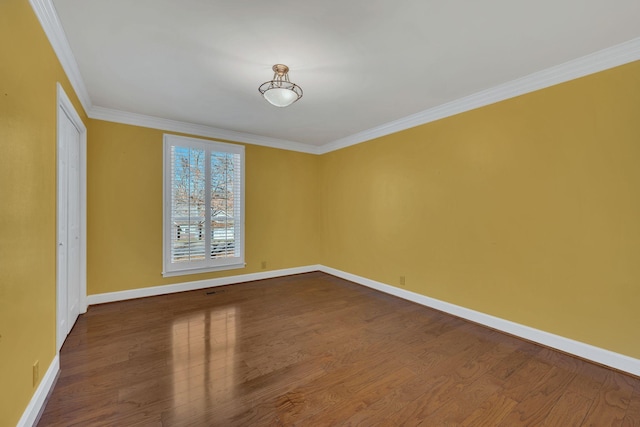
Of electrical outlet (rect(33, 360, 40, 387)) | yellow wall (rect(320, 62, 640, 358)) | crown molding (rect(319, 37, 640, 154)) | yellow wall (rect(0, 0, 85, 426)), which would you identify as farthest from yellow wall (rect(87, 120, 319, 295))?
crown molding (rect(319, 37, 640, 154))

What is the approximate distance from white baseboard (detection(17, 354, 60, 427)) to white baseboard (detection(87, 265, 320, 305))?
171 centimetres

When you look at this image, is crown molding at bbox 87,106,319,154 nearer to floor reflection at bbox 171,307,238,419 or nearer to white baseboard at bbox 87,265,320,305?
white baseboard at bbox 87,265,320,305

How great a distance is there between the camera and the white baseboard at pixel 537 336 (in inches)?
85.7

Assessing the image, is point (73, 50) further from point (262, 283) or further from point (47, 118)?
point (262, 283)

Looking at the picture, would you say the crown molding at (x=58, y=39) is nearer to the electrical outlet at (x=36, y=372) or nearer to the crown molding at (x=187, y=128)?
the crown molding at (x=187, y=128)

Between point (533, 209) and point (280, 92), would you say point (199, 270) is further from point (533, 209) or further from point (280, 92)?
point (533, 209)

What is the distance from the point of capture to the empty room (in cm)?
174

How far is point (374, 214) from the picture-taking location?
4461mm

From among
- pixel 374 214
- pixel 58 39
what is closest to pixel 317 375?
pixel 374 214

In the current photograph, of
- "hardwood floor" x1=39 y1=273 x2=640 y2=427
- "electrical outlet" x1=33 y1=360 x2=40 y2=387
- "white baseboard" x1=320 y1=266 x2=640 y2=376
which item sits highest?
"electrical outlet" x1=33 y1=360 x2=40 y2=387

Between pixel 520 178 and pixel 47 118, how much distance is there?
4178 millimetres

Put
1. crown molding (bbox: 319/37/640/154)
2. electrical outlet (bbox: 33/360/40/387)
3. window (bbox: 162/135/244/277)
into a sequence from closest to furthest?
electrical outlet (bbox: 33/360/40/387) < crown molding (bbox: 319/37/640/154) < window (bbox: 162/135/244/277)

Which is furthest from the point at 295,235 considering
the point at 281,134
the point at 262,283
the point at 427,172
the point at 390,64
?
the point at 390,64

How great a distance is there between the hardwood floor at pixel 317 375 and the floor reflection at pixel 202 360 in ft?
0.04
